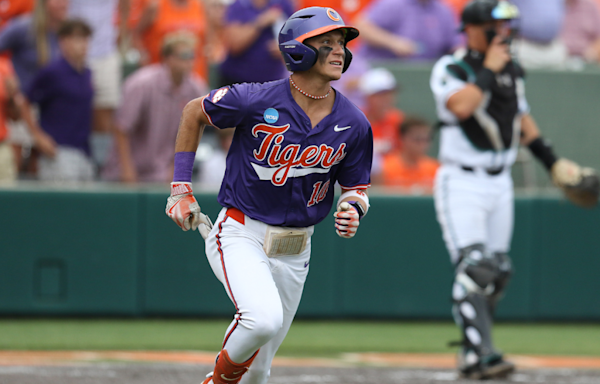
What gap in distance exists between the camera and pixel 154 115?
837 centimetres

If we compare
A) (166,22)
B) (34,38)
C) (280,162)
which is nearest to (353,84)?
(166,22)

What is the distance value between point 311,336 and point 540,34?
4900 mm

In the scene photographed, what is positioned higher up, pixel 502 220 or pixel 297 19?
pixel 297 19

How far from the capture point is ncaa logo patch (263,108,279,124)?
404 centimetres

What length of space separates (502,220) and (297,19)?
8.32 feet

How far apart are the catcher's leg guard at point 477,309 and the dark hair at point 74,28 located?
4.41 meters

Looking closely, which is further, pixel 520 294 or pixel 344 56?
pixel 520 294

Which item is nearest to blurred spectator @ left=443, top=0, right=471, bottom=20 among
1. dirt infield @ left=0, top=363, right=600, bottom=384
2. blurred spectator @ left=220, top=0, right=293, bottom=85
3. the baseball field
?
blurred spectator @ left=220, top=0, right=293, bottom=85

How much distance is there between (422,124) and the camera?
8.48 m

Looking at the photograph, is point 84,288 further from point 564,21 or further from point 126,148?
point 564,21

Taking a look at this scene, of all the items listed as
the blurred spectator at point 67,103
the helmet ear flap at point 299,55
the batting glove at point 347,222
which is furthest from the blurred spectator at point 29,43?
the batting glove at point 347,222

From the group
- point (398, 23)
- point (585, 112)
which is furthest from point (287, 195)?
point (585, 112)

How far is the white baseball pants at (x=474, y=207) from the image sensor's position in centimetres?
583

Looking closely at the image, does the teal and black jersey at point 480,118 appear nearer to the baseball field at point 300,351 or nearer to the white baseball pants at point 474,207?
the white baseball pants at point 474,207
